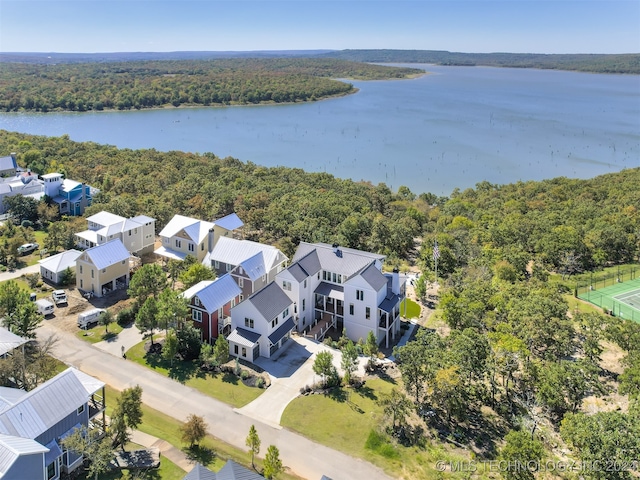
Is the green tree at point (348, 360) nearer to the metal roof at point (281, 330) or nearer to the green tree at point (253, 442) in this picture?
the metal roof at point (281, 330)

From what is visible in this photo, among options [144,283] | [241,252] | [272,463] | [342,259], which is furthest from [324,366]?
[144,283]

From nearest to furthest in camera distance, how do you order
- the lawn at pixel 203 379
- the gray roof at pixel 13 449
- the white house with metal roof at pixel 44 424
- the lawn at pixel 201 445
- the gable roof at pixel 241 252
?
the gray roof at pixel 13 449 < the white house with metal roof at pixel 44 424 < the lawn at pixel 201 445 < the lawn at pixel 203 379 < the gable roof at pixel 241 252

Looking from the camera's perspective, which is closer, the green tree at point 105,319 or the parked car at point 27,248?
the green tree at point 105,319

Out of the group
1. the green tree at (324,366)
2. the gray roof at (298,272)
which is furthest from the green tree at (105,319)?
the green tree at (324,366)

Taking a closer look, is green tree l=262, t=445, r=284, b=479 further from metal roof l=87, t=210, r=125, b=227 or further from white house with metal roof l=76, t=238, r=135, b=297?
metal roof l=87, t=210, r=125, b=227

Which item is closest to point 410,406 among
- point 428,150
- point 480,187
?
point 480,187

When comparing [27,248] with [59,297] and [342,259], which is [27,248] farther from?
[342,259]
